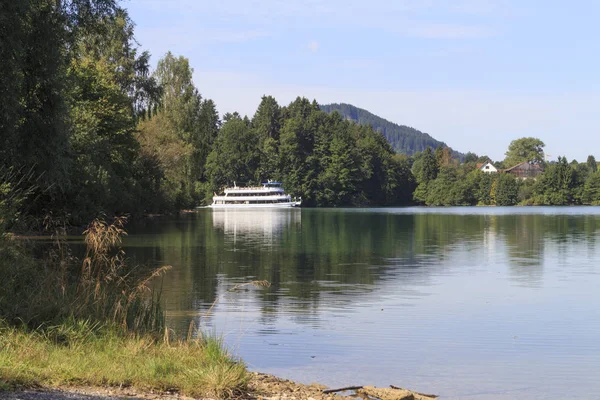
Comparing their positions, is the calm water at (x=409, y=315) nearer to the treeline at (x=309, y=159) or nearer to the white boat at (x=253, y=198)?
the white boat at (x=253, y=198)

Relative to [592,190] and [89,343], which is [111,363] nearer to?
[89,343]

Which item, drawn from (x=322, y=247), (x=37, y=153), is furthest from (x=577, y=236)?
(x=37, y=153)

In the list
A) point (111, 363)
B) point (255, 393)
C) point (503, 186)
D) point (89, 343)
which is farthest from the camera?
point (503, 186)

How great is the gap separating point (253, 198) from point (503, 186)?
51.7m

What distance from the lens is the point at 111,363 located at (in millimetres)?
9109

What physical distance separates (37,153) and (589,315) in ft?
48.0

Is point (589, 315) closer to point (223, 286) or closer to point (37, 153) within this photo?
point (223, 286)

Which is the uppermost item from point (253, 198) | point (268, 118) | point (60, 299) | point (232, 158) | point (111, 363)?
point (268, 118)

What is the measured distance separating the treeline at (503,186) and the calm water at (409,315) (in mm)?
118127

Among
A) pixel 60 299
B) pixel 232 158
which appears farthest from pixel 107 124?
pixel 232 158

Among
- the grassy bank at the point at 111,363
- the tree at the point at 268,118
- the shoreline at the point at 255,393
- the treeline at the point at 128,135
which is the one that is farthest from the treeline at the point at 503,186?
the grassy bank at the point at 111,363

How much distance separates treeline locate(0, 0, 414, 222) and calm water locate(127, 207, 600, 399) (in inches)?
236

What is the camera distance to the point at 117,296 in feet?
40.5

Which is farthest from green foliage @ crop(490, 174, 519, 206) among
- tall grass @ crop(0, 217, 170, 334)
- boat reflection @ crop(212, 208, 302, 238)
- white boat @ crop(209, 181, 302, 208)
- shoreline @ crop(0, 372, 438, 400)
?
shoreline @ crop(0, 372, 438, 400)
